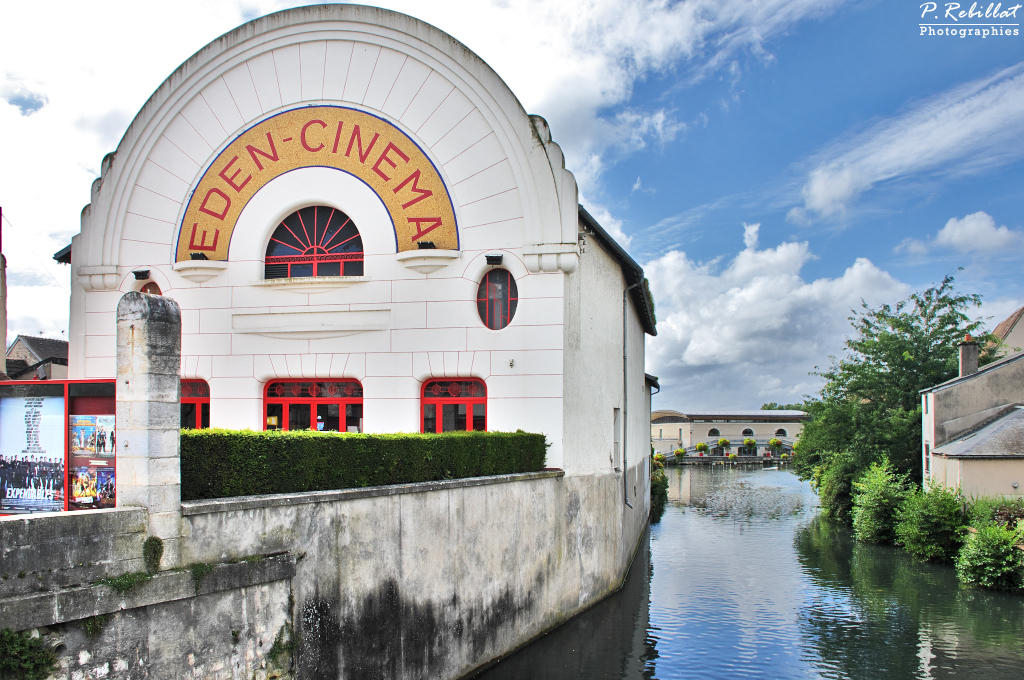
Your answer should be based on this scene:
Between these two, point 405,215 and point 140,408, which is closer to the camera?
point 140,408

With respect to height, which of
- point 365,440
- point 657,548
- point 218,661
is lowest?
point 657,548

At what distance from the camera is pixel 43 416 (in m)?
8.25

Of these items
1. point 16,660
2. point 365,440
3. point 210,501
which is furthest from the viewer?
point 365,440

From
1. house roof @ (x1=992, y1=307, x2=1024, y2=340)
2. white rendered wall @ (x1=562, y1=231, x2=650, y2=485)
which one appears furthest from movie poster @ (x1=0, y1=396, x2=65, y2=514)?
house roof @ (x1=992, y1=307, x2=1024, y2=340)

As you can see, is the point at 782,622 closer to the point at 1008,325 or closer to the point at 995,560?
the point at 995,560

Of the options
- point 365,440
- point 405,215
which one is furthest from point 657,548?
point 365,440

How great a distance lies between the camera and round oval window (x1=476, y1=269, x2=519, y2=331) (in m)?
15.2

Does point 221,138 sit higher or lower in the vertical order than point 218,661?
higher

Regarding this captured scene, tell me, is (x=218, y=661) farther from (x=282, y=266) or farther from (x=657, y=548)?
(x=657, y=548)

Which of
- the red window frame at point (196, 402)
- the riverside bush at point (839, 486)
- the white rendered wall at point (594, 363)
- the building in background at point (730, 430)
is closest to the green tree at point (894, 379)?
the riverside bush at point (839, 486)

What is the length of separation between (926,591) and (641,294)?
10.9 meters

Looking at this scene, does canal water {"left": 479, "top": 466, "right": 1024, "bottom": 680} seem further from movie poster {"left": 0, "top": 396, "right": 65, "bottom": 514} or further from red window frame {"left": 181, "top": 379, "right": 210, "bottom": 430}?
red window frame {"left": 181, "top": 379, "right": 210, "bottom": 430}

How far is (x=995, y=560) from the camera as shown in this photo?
18.4m

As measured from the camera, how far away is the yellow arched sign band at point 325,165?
51.0ft
